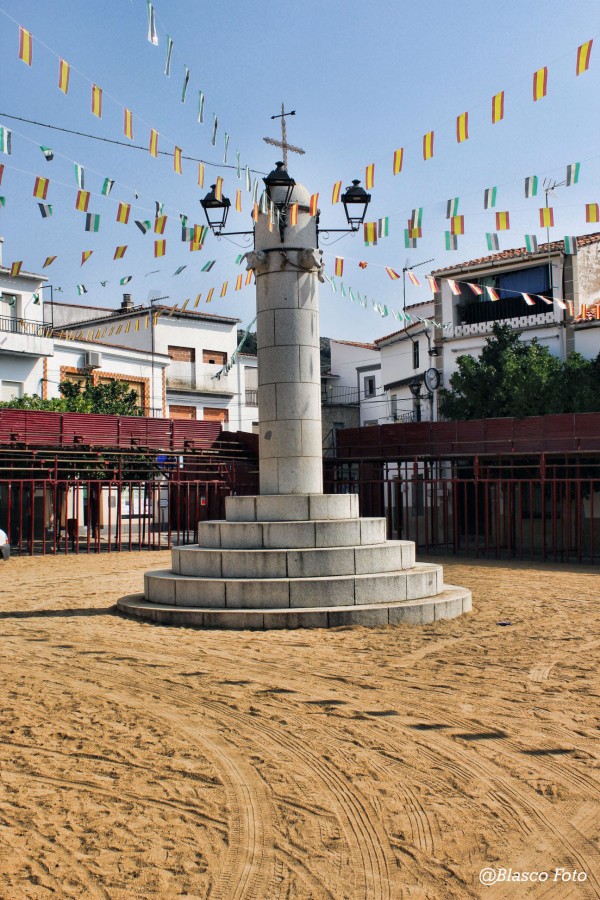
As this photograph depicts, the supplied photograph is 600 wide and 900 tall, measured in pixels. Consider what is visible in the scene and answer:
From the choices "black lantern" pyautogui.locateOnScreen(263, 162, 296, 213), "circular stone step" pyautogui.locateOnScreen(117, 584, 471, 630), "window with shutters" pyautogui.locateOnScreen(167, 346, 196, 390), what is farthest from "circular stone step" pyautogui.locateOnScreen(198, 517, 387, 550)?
"window with shutters" pyautogui.locateOnScreen(167, 346, 196, 390)

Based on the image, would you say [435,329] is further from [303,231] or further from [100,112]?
[100,112]

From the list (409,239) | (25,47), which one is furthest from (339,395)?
(25,47)

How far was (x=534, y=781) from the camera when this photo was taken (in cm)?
480

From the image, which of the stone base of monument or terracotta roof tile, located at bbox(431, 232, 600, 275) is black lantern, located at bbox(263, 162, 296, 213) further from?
terracotta roof tile, located at bbox(431, 232, 600, 275)

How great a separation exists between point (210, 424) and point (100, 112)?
1782cm

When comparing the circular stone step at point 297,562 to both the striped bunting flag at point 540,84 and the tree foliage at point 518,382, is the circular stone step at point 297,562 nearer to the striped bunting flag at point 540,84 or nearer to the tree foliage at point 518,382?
the striped bunting flag at point 540,84

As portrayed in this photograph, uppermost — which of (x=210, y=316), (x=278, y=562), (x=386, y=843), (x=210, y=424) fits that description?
(x=210, y=316)

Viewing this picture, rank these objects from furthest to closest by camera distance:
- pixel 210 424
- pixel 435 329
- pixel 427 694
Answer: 1. pixel 435 329
2. pixel 210 424
3. pixel 427 694

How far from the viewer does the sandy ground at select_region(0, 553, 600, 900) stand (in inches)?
149

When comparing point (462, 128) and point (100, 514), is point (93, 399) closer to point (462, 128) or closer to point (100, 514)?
point (100, 514)

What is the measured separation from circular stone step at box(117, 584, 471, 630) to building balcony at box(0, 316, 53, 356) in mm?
22530

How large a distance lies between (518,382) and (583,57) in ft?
64.7

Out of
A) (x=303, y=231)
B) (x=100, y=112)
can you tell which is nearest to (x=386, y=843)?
(x=100, y=112)

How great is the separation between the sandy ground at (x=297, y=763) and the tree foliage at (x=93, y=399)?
20.8 m
